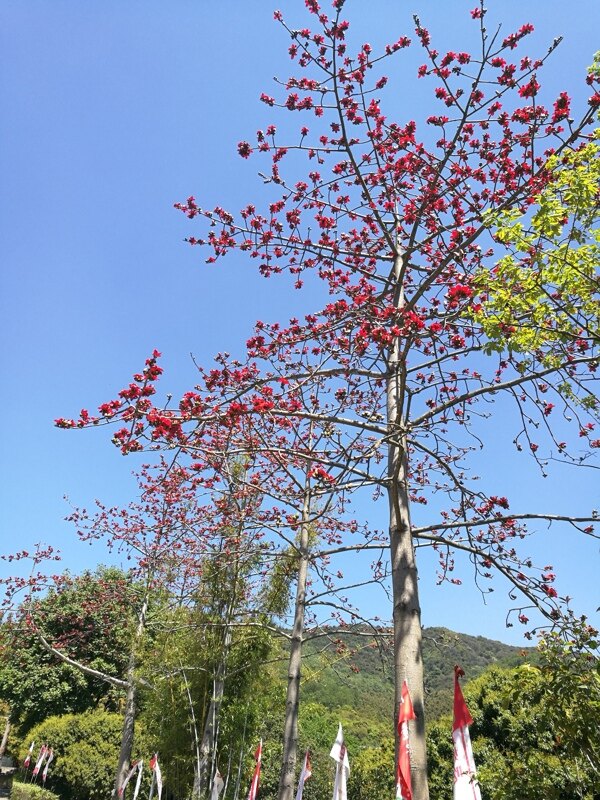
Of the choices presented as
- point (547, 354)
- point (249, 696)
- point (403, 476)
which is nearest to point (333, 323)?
point (403, 476)

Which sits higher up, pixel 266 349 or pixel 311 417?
pixel 266 349

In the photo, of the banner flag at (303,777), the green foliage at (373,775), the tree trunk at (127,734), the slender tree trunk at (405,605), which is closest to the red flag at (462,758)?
the slender tree trunk at (405,605)

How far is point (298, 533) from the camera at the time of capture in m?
9.09

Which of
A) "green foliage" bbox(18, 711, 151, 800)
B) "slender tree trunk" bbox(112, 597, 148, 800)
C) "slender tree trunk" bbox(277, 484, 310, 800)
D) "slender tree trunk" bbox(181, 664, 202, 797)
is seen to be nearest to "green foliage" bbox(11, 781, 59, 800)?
"green foliage" bbox(18, 711, 151, 800)

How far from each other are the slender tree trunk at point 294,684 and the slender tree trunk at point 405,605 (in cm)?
282

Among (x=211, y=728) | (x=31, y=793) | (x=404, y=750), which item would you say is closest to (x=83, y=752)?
(x=31, y=793)

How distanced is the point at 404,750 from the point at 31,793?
2036cm

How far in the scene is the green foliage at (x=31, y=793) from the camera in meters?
16.7

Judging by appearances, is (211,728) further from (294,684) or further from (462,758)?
A: (462,758)

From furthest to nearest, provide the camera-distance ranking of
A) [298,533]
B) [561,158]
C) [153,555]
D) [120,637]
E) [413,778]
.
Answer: [120,637] < [153,555] < [298,533] < [561,158] < [413,778]

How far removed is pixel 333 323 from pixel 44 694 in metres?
22.4

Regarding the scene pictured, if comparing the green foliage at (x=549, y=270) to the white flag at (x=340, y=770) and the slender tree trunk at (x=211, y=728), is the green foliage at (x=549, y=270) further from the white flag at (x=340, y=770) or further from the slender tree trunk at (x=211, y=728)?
the slender tree trunk at (x=211, y=728)

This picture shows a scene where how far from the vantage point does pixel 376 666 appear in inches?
281

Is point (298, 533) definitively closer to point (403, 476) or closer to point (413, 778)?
point (403, 476)
